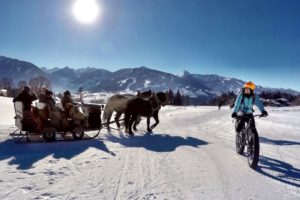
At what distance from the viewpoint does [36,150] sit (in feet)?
31.9

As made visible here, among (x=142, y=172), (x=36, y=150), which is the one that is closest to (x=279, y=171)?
(x=142, y=172)

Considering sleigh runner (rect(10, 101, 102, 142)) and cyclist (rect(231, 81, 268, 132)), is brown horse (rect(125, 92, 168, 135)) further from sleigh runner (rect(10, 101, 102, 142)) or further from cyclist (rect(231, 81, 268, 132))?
cyclist (rect(231, 81, 268, 132))

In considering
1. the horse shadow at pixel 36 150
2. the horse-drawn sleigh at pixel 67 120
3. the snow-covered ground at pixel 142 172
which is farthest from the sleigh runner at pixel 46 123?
the snow-covered ground at pixel 142 172

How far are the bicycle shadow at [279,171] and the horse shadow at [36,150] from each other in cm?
434

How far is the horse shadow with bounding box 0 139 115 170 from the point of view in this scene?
811 centimetres

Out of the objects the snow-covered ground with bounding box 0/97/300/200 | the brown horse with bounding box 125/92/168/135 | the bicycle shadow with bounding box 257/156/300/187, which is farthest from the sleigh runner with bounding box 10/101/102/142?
the bicycle shadow with bounding box 257/156/300/187

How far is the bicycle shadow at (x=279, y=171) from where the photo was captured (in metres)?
6.86

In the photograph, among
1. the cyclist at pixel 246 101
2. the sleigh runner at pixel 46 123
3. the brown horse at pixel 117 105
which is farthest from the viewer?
the brown horse at pixel 117 105

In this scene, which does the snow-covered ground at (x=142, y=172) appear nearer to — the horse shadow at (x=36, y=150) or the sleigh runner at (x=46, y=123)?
the horse shadow at (x=36, y=150)

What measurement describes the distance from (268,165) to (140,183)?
3920 mm

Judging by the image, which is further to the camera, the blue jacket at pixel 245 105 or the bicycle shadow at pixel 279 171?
the blue jacket at pixel 245 105

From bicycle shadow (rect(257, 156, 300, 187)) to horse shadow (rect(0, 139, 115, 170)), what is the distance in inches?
171

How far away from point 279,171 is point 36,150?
7.09 meters

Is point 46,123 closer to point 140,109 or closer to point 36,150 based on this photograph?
point 36,150
